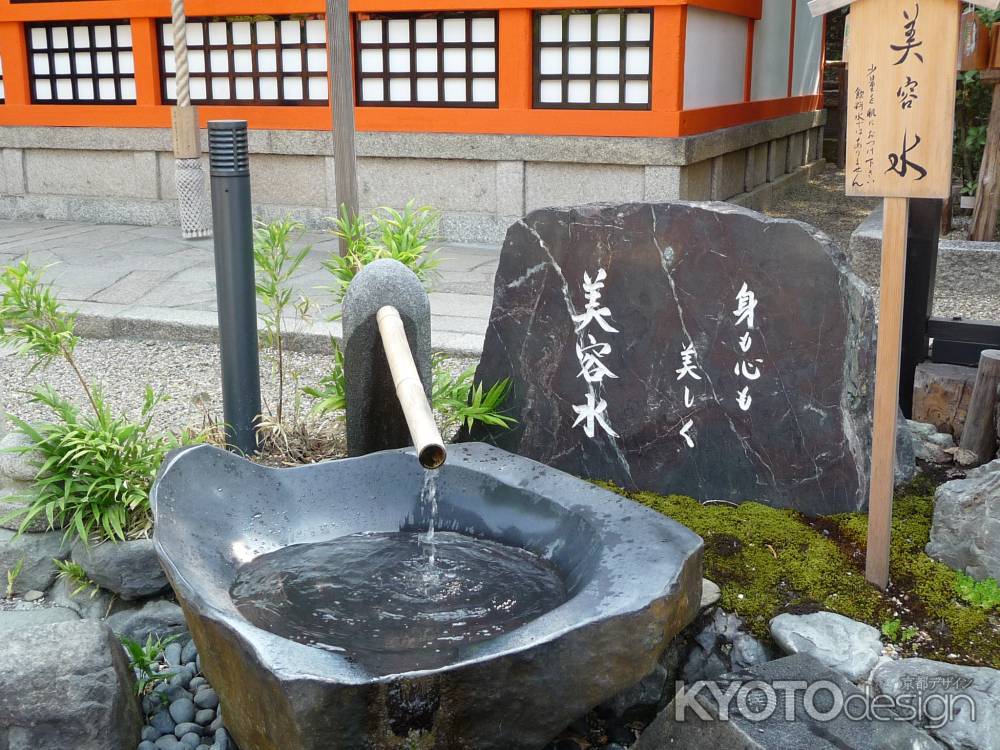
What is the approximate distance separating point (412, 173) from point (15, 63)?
465 cm

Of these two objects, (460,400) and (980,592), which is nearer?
(980,592)

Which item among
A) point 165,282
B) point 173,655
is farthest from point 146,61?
point 173,655

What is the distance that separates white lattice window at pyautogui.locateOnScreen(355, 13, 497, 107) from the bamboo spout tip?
7040 millimetres

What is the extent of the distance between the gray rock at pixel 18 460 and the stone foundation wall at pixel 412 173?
569 cm

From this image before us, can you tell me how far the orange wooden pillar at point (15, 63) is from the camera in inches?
436

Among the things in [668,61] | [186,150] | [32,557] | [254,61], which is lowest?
[32,557]

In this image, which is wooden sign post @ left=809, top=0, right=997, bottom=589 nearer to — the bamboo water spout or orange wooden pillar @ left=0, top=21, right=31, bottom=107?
the bamboo water spout

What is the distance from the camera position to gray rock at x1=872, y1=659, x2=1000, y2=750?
293cm

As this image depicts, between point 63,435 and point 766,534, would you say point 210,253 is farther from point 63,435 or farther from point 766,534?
point 766,534

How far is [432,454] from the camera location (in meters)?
3.08

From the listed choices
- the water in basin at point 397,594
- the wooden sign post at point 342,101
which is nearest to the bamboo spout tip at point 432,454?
the water in basin at point 397,594

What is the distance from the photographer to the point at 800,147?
14453mm

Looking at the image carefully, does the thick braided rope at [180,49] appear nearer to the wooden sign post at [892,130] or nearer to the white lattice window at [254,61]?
the white lattice window at [254,61]

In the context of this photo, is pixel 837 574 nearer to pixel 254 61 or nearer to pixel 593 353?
pixel 593 353
